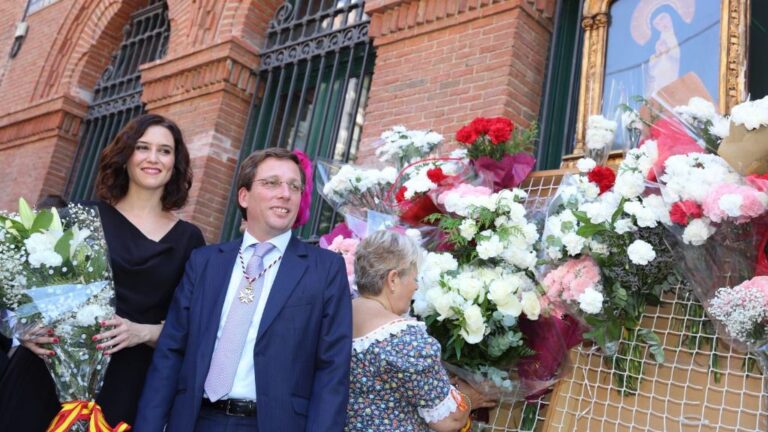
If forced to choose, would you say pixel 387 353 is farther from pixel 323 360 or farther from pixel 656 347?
pixel 656 347

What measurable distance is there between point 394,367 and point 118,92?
27.9 ft

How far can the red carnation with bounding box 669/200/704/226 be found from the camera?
8.13 ft

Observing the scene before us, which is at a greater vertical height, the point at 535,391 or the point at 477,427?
the point at 535,391

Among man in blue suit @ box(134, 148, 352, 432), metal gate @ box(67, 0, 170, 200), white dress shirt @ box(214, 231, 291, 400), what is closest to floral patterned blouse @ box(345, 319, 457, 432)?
man in blue suit @ box(134, 148, 352, 432)

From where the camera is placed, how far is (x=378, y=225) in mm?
3564

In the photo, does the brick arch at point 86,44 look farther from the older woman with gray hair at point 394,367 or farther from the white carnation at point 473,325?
the white carnation at point 473,325

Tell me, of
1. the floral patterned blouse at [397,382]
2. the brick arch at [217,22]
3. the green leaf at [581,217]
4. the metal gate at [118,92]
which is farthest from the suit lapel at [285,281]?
the metal gate at [118,92]

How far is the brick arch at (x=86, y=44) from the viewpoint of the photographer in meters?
10.1

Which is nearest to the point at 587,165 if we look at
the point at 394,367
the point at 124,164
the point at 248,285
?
the point at 394,367

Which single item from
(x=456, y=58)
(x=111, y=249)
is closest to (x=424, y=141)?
(x=456, y=58)

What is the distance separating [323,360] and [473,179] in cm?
146

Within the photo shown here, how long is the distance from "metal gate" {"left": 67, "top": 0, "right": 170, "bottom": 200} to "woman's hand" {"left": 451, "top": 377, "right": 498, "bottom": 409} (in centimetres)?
734

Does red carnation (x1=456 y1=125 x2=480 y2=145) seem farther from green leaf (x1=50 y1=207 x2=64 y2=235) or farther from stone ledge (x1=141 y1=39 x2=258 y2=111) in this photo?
stone ledge (x1=141 y1=39 x2=258 y2=111)

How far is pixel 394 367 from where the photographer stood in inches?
91.4
